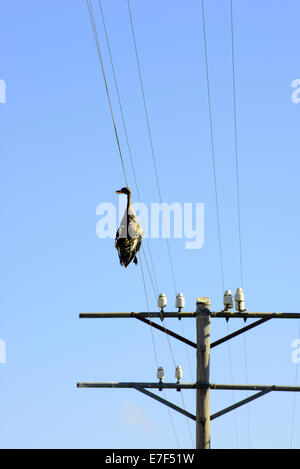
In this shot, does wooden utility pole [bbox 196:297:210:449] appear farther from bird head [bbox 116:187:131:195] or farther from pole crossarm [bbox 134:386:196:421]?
bird head [bbox 116:187:131:195]

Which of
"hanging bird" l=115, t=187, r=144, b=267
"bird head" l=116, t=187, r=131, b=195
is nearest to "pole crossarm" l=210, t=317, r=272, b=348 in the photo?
"hanging bird" l=115, t=187, r=144, b=267

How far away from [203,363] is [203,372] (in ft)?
0.46

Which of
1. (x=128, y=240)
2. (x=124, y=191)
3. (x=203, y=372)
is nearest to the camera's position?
(x=203, y=372)

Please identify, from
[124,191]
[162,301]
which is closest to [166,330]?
[162,301]

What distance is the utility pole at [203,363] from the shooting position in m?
27.0

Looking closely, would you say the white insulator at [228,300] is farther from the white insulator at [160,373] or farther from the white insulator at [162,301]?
the white insulator at [160,373]

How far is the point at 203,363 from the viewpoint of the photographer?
27.2 meters

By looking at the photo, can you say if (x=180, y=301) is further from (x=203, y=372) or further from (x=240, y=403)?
(x=240, y=403)

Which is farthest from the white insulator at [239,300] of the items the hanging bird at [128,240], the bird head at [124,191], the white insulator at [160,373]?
the bird head at [124,191]

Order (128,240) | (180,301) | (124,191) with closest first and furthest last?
1. (180,301)
2. (128,240)
3. (124,191)

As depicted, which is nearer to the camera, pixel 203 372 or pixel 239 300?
pixel 203 372

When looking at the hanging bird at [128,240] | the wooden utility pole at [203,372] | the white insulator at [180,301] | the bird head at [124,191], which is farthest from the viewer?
the bird head at [124,191]
